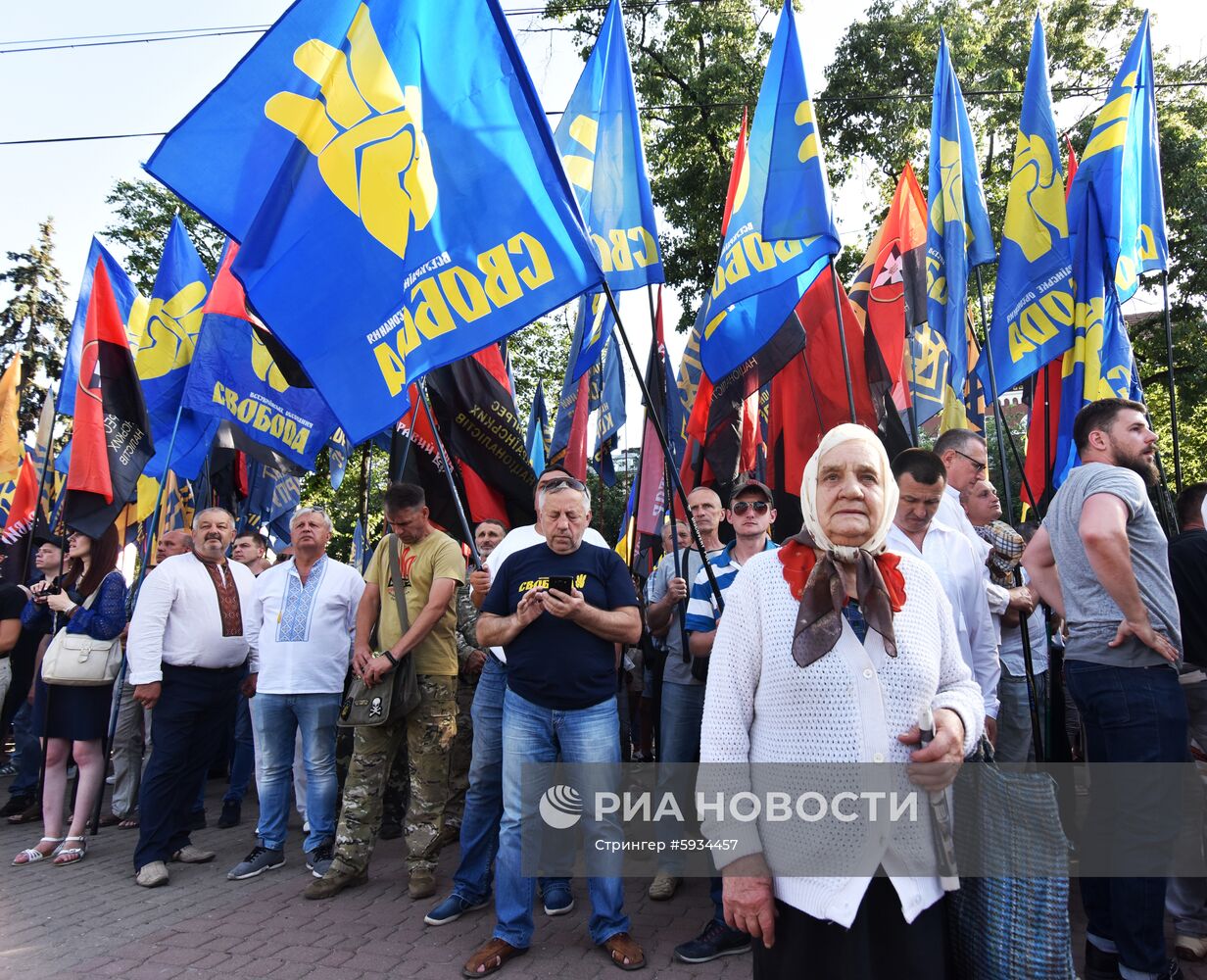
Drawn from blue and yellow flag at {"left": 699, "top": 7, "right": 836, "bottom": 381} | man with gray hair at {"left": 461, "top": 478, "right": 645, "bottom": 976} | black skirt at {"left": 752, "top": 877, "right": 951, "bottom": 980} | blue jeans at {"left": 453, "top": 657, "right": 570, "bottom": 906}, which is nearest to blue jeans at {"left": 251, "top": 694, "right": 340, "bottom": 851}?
blue jeans at {"left": 453, "top": 657, "right": 570, "bottom": 906}

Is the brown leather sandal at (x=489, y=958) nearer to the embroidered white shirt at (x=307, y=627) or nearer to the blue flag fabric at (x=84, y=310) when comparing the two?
the embroidered white shirt at (x=307, y=627)

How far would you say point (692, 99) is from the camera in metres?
17.2

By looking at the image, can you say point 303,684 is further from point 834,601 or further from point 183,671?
point 834,601

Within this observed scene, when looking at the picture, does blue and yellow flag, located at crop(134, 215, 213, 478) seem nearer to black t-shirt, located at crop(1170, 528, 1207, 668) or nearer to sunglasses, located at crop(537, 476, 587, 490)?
sunglasses, located at crop(537, 476, 587, 490)

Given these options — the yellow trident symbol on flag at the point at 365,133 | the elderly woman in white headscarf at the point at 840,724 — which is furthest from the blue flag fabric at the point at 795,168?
the elderly woman in white headscarf at the point at 840,724

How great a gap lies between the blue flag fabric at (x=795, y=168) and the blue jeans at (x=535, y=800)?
263 cm

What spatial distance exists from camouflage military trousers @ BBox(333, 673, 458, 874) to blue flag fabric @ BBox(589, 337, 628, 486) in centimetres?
316

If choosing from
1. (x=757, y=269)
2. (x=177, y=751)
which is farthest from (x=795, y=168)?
(x=177, y=751)

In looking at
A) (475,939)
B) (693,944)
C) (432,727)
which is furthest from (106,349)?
(693,944)

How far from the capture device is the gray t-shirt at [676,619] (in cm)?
463

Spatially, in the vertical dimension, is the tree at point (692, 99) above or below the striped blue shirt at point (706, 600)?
above

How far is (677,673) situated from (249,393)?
354cm

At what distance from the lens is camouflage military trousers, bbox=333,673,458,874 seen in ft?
15.5

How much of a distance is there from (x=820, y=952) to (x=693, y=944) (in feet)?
6.58
